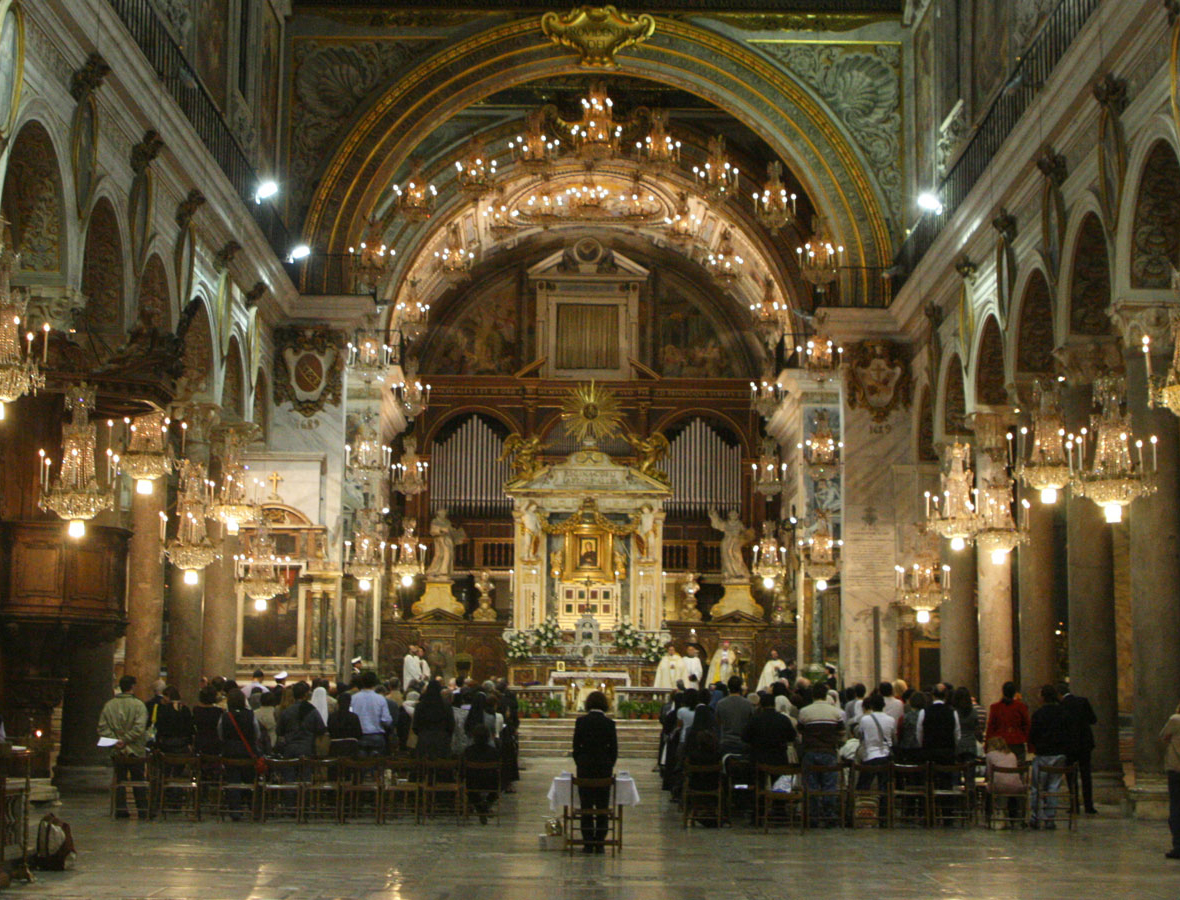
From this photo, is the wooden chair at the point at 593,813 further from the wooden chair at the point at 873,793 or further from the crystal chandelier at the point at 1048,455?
the crystal chandelier at the point at 1048,455

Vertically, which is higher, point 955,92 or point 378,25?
point 378,25

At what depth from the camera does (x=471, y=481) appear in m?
38.9

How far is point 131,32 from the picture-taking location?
685 inches

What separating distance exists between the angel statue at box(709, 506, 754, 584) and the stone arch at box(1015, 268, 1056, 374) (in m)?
16.9

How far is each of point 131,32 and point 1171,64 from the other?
1023 centimetres

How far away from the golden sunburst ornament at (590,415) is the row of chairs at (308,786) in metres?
20.7

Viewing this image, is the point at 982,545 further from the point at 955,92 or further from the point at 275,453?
the point at 275,453

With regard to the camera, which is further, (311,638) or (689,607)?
(689,607)

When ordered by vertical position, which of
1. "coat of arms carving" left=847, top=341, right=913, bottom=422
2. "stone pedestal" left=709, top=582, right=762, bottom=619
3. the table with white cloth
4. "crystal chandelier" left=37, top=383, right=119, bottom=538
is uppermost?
"coat of arms carving" left=847, top=341, right=913, bottom=422

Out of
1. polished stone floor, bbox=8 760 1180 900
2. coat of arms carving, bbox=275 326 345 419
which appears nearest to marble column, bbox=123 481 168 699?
polished stone floor, bbox=8 760 1180 900

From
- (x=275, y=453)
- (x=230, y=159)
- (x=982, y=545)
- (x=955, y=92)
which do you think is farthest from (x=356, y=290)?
(x=982, y=545)

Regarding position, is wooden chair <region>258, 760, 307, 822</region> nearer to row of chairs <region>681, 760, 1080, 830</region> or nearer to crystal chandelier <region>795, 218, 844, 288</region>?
row of chairs <region>681, 760, 1080, 830</region>

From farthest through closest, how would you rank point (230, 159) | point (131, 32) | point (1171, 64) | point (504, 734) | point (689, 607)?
point (689, 607) < point (230, 159) < point (504, 734) < point (131, 32) < point (1171, 64)

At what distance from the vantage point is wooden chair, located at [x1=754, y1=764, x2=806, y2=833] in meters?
14.8
